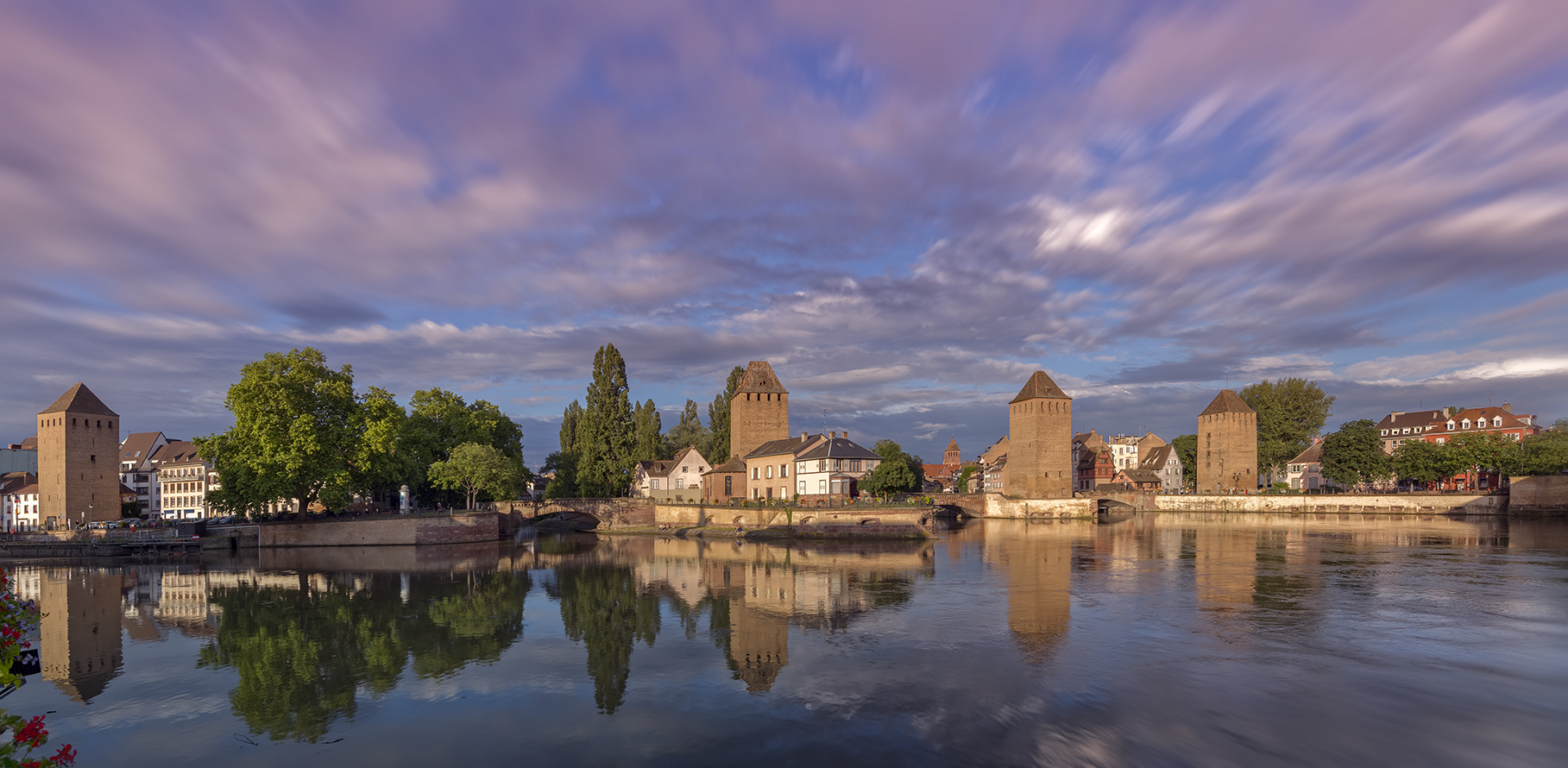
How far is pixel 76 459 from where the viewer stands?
1972 inches

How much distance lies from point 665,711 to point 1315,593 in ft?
72.7

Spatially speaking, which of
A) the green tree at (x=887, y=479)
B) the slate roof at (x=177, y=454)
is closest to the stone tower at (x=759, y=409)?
the green tree at (x=887, y=479)

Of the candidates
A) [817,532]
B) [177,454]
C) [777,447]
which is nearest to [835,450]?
[777,447]

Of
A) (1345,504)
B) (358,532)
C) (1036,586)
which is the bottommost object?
(1345,504)

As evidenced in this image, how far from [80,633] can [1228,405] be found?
91.7 m

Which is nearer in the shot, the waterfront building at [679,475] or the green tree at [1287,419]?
the waterfront building at [679,475]

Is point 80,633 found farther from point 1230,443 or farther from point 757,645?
point 1230,443

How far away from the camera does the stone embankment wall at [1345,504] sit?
62.9 metres

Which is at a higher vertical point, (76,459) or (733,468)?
(76,459)

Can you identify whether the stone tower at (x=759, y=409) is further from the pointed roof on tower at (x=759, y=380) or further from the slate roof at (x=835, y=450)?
the slate roof at (x=835, y=450)

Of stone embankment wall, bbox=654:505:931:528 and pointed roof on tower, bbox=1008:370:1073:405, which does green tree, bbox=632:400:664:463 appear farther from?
pointed roof on tower, bbox=1008:370:1073:405

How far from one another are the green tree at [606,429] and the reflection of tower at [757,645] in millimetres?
34996

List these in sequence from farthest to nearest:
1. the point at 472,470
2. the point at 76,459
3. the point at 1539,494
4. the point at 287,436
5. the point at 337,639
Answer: the point at 1539,494
the point at 76,459
the point at 472,470
the point at 287,436
the point at 337,639

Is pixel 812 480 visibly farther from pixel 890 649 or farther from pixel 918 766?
pixel 918 766
